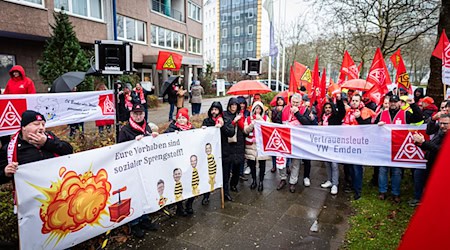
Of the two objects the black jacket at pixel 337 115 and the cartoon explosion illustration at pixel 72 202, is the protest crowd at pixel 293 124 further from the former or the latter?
the cartoon explosion illustration at pixel 72 202

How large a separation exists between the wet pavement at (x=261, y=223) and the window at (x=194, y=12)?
27.9 meters

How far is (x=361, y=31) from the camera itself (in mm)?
17984

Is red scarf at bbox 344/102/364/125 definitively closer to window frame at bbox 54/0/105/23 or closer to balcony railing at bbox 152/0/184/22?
window frame at bbox 54/0/105/23

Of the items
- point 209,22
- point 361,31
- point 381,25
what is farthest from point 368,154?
point 209,22

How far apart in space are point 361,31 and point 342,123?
14.5 meters

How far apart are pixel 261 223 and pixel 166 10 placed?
2572cm

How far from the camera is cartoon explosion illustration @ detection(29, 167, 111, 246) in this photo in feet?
10.3

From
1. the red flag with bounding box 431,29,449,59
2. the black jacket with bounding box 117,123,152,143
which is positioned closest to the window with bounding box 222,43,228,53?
the red flag with bounding box 431,29,449,59

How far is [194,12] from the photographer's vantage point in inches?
1243

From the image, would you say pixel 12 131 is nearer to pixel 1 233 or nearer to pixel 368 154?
pixel 1 233

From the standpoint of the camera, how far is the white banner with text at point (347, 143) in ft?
16.7

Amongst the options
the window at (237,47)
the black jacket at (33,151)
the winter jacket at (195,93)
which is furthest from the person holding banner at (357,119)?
the window at (237,47)

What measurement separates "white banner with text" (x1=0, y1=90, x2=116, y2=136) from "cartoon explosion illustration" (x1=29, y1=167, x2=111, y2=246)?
4061mm

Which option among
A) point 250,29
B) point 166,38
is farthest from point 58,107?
point 250,29
